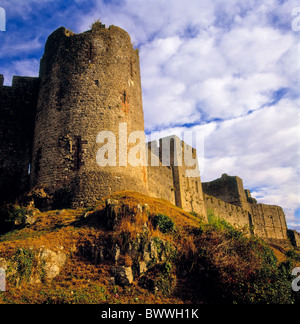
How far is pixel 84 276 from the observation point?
8484mm

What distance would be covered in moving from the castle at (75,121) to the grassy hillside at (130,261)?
2.17 metres

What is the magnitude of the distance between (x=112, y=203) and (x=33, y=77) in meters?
10.1

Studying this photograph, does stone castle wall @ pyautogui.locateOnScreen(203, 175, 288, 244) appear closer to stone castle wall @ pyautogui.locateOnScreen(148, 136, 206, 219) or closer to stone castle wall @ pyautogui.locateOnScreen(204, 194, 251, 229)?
stone castle wall @ pyautogui.locateOnScreen(204, 194, 251, 229)

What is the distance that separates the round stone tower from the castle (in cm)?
4

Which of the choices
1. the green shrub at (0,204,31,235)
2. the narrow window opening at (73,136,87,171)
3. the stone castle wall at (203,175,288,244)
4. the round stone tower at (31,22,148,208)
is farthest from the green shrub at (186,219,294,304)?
the stone castle wall at (203,175,288,244)

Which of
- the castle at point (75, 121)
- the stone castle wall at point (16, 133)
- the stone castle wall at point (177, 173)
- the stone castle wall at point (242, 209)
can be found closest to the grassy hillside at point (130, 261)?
the castle at point (75, 121)

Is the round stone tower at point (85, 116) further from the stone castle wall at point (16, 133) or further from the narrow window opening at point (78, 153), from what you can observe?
the stone castle wall at point (16, 133)

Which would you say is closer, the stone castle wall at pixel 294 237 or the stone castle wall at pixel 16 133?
the stone castle wall at pixel 16 133

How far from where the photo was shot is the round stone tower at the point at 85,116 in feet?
43.1

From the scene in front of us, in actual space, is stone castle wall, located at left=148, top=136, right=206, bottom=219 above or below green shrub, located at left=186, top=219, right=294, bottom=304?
above

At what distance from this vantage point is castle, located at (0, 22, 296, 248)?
521 inches

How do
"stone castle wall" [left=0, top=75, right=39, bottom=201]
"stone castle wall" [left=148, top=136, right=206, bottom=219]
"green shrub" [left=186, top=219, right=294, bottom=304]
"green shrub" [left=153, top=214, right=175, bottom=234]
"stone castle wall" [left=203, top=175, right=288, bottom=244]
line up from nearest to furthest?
"green shrub" [left=186, top=219, right=294, bottom=304], "green shrub" [left=153, top=214, right=175, bottom=234], "stone castle wall" [left=0, top=75, right=39, bottom=201], "stone castle wall" [left=148, top=136, right=206, bottom=219], "stone castle wall" [left=203, top=175, right=288, bottom=244]
